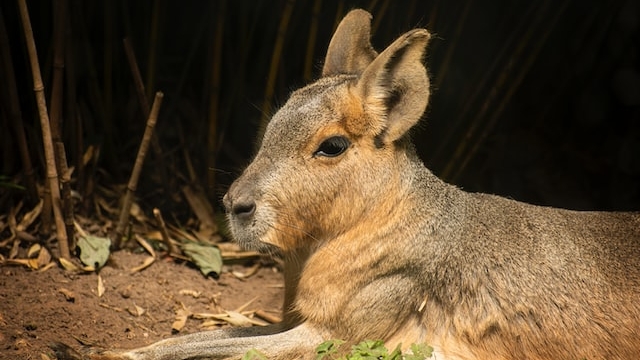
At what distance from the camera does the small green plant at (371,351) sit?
13.4 feet

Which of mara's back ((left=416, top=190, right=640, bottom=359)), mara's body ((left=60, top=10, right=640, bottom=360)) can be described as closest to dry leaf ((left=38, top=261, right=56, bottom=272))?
mara's body ((left=60, top=10, right=640, bottom=360))

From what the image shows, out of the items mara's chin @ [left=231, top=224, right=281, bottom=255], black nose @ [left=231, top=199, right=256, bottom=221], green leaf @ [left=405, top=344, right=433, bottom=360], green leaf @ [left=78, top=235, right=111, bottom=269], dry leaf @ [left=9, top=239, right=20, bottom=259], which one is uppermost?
black nose @ [left=231, top=199, right=256, bottom=221]

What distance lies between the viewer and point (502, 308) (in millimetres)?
4316

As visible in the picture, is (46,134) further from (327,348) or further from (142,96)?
(327,348)

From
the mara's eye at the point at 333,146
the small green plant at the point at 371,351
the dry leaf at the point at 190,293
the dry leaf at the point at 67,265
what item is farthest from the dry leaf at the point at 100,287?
the mara's eye at the point at 333,146

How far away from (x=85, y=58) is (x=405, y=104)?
2766 millimetres

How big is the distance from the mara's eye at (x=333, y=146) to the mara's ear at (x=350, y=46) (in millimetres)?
680

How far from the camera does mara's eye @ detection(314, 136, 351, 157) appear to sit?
4.16 metres

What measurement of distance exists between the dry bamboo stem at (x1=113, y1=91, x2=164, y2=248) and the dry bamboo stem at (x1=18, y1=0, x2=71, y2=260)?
369mm

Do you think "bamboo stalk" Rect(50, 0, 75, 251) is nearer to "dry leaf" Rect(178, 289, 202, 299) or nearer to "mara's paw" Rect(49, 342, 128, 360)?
"dry leaf" Rect(178, 289, 202, 299)

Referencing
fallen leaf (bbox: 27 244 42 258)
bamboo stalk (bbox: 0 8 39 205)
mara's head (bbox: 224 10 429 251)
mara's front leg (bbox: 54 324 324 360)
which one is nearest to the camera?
mara's head (bbox: 224 10 429 251)

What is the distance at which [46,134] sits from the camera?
496 cm

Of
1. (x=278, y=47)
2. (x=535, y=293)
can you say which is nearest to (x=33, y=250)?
(x=278, y=47)

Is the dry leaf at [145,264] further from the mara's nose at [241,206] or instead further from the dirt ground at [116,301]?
the mara's nose at [241,206]
